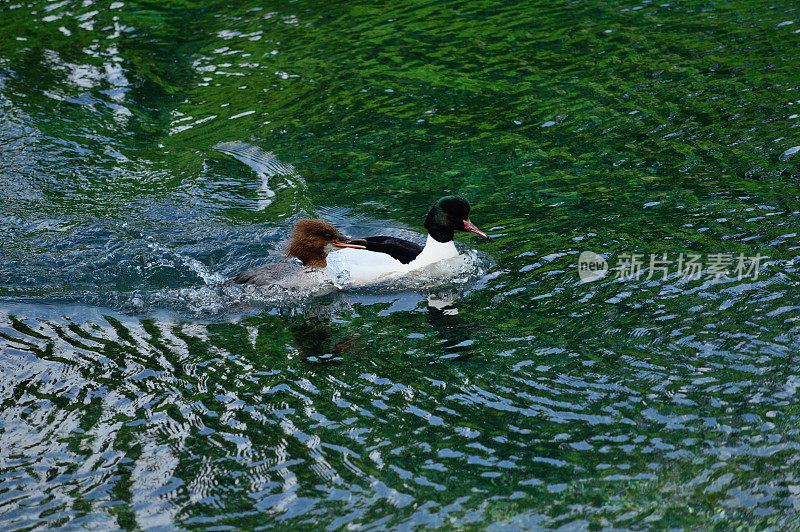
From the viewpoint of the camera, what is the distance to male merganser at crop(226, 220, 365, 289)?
864cm

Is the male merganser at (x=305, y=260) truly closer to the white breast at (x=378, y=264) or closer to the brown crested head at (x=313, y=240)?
the brown crested head at (x=313, y=240)

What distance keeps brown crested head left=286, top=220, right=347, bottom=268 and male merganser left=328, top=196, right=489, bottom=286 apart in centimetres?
16

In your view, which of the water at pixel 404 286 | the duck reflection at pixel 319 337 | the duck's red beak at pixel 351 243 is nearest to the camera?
the water at pixel 404 286

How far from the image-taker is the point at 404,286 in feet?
28.8

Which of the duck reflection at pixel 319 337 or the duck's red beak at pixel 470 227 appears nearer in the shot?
the duck reflection at pixel 319 337

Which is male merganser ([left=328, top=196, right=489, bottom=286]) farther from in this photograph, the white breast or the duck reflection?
the duck reflection

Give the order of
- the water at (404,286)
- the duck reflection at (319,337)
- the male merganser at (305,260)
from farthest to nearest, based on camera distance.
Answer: the male merganser at (305,260) → the duck reflection at (319,337) → the water at (404,286)

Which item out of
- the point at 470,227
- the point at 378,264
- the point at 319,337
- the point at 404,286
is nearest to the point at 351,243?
A: the point at 378,264

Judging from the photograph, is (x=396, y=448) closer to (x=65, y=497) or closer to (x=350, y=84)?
(x=65, y=497)


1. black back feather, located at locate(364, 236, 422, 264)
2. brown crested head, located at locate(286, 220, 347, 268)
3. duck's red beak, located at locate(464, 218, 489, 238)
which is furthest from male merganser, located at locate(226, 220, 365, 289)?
duck's red beak, located at locate(464, 218, 489, 238)

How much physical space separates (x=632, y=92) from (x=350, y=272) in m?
5.13

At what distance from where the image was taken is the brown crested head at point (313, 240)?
8.88m

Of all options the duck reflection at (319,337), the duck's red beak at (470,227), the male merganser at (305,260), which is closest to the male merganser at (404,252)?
the duck's red beak at (470,227)

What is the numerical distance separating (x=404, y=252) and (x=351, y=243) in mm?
539
